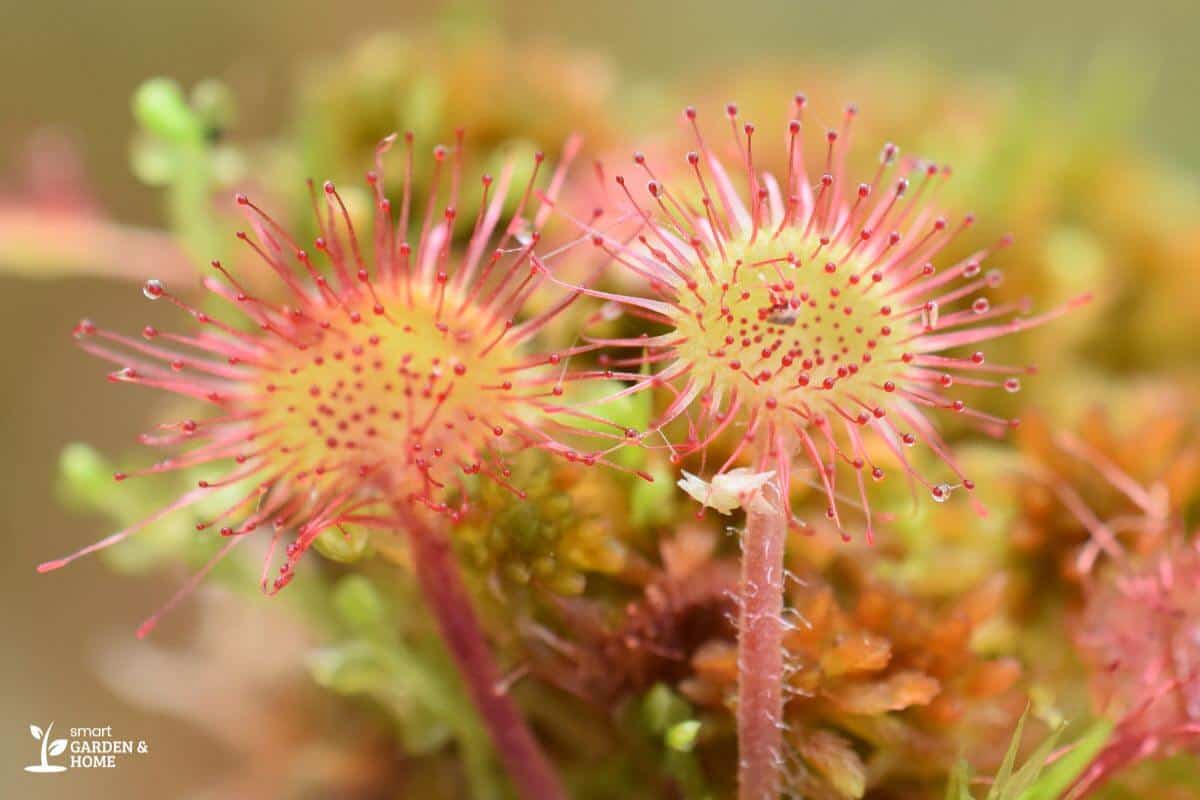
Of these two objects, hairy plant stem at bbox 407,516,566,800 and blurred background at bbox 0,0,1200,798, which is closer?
hairy plant stem at bbox 407,516,566,800

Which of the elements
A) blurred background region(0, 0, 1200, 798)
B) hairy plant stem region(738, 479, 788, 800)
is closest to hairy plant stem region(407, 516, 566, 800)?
hairy plant stem region(738, 479, 788, 800)

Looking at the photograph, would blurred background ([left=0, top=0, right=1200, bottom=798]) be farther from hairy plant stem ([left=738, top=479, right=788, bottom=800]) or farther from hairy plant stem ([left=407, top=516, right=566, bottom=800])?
hairy plant stem ([left=738, top=479, right=788, bottom=800])

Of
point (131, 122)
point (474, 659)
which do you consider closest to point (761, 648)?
point (474, 659)

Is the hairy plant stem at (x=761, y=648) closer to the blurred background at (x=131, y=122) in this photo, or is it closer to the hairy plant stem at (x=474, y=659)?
the hairy plant stem at (x=474, y=659)

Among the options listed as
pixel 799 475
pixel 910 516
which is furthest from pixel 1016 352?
pixel 799 475

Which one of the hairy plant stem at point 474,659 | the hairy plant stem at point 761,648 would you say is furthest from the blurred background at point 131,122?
the hairy plant stem at point 761,648

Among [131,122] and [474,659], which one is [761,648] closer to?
[474,659]
